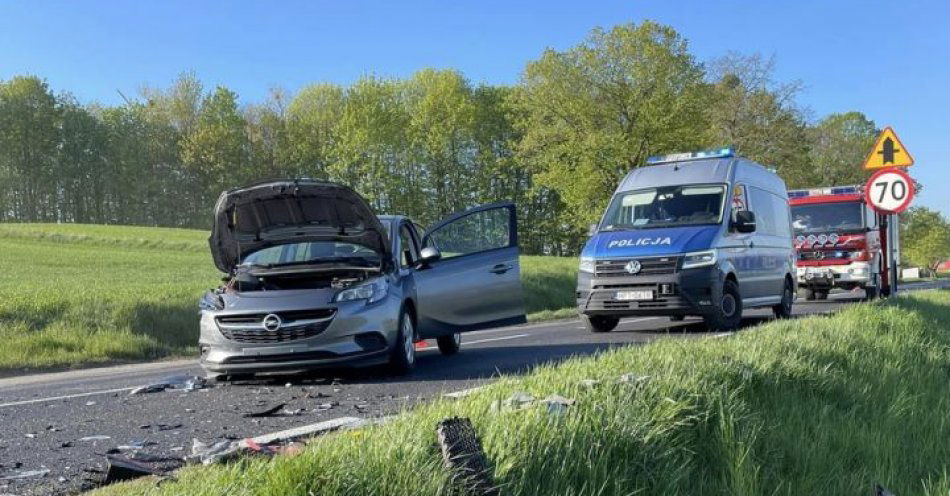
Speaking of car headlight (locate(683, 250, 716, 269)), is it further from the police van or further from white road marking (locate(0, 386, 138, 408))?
white road marking (locate(0, 386, 138, 408))

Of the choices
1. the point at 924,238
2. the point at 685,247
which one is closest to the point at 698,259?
the point at 685,247

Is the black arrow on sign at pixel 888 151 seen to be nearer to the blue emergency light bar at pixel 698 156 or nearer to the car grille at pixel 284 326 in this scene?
the blue emergency light bar at pixel 698 156

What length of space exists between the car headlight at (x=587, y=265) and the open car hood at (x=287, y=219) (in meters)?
4.00

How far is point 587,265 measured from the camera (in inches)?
448

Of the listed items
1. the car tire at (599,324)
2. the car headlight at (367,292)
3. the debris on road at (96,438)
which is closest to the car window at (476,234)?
the car headlight at (367,292)

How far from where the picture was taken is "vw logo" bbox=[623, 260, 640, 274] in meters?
10.9

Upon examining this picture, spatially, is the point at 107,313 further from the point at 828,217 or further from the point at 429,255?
the point at 828,217

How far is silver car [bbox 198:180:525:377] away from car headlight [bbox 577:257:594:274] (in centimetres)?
217

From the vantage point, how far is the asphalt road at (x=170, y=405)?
182 inches

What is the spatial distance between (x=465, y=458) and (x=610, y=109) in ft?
123

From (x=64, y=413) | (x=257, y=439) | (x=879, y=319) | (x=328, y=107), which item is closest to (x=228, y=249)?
(x=64, y=413)

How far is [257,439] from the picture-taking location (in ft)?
15.2

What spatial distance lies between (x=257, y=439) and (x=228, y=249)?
4291 millimetres

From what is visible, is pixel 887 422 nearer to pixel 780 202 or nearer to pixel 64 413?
pixel 64 413
